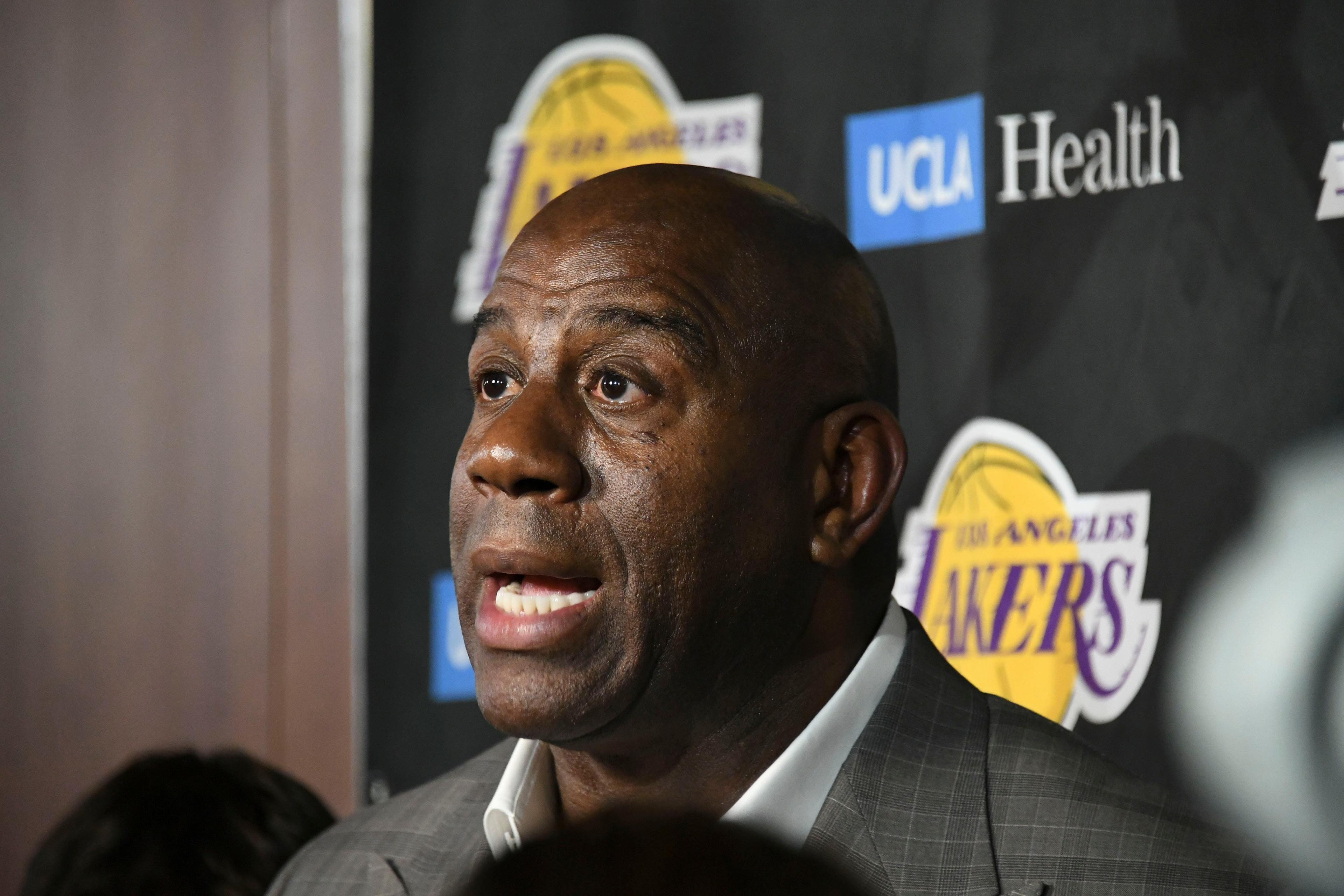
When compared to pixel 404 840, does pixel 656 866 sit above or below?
above

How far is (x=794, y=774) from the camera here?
136 centimetres

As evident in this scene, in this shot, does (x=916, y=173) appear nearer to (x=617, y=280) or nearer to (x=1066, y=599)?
(x=1066, y=599)

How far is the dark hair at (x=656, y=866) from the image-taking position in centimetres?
59

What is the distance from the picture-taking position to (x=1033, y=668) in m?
1.99

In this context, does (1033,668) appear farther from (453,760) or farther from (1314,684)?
(453,760)

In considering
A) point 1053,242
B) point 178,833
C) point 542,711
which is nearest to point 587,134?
point 1053,242

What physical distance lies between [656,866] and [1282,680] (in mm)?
1373

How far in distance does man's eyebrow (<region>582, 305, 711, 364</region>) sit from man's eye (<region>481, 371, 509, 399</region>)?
10 cm

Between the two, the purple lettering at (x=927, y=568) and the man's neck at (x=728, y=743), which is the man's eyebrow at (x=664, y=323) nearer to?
the man's neck at (x=728, y=743)

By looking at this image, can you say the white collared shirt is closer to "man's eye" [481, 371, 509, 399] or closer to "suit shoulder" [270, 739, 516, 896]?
"suit shoulder" [270, 739, 516, 896]

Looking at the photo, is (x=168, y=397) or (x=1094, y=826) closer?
(x=1094, y=826)

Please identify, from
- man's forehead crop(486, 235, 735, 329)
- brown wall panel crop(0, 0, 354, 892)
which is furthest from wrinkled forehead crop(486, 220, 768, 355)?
brown wall panel crop(0, 0, 354, 892)

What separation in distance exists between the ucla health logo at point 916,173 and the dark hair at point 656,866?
5.10 ft

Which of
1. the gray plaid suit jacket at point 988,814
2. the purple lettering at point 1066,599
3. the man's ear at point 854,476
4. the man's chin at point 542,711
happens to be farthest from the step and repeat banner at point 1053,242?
the man's chin at point 542,711
